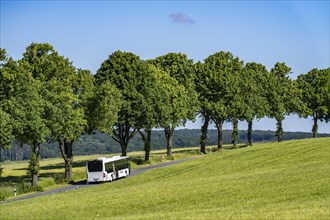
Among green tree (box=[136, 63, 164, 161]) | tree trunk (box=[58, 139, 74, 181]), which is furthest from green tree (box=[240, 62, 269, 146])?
tree trunk (box=[58, 139, 74, 181])

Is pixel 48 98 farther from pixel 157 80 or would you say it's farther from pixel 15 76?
pixel 157 80

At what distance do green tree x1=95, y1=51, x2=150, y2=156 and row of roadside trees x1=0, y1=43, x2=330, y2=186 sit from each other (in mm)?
165

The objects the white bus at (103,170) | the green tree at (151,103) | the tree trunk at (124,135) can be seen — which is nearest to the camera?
the white bus at (103,170)

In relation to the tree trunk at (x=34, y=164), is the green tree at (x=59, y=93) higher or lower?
higher

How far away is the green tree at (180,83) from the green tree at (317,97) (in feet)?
98.5

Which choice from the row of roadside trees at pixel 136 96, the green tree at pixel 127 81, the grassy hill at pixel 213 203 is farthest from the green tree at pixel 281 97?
the grassy hill at pixel 213 203

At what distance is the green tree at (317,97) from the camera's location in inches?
5293

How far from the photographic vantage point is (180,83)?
118 meters

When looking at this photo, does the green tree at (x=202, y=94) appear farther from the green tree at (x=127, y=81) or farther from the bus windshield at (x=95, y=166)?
the bus windshield at (x=95, y=166)

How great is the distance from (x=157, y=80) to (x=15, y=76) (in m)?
40.8

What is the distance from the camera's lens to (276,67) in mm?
138125

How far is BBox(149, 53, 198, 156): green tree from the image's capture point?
11119 cm

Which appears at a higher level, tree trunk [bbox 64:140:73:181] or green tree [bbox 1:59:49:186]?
green tree [bbox 1:59:49:186]

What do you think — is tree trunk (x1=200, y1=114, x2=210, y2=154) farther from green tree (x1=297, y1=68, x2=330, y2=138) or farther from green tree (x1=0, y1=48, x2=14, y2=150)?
green tree (x1=0, y1=48, x2=14, y2=150)
